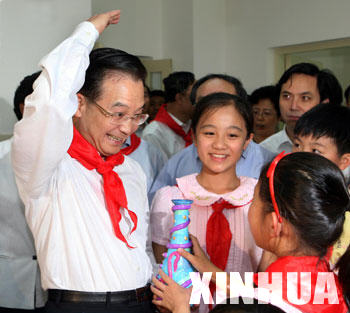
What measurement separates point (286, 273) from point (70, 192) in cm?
66

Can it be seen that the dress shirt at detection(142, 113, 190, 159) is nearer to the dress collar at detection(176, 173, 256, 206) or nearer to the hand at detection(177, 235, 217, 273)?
the dress collar at detection(176, 173, 256, 206)

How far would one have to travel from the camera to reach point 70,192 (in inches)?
51.6

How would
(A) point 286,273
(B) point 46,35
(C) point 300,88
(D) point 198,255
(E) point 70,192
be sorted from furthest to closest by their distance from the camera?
1. (B) point 46,35
2. (C) point 300,88
3. (D) point 198,255
4. (E) point 70,192
5. (A) point 286,273

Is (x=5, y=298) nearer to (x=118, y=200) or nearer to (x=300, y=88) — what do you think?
(x=118, y=200)

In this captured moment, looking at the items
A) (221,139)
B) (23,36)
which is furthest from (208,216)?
(23,36)

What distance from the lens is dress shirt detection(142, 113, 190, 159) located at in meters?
3.51

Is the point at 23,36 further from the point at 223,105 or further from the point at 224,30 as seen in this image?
the point at 224,30

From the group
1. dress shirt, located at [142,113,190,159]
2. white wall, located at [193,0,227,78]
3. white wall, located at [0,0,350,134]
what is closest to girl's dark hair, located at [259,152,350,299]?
dress shirt, located at [142,113,190,159]

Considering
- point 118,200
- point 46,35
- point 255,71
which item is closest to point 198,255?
point 118,200

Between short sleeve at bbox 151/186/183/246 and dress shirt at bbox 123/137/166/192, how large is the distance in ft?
2.47

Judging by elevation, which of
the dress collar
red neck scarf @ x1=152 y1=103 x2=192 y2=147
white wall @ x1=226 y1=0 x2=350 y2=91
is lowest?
the dress collar

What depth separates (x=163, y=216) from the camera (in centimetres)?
175

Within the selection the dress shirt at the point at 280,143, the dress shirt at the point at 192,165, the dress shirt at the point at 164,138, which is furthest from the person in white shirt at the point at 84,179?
the dress shirt at the point at 164,138

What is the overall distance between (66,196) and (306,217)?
2.26 ft
